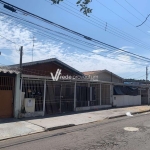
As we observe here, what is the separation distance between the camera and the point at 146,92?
1137 inches

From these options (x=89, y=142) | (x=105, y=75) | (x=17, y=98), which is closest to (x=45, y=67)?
(x=17, y=98)

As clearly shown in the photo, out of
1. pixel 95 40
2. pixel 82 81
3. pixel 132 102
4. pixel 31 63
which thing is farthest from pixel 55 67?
pixel 132 102

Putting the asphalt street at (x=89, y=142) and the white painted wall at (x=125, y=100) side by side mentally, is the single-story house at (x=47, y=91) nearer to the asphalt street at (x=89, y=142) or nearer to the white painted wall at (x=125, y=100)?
the white painted wall at (x=125, y=100)

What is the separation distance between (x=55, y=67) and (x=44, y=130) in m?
11.6

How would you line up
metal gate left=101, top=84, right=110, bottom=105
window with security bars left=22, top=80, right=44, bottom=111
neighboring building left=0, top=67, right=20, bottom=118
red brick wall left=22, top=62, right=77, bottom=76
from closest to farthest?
neighboring building left=0, top=67, right=20, bottom=118 < window with security bars left=22, top=80, right=44, bottom=111 < red brick wall left=22, top=62, right=77, bottom=76 < metal gate left=101, top=84, right=110, bottom=105

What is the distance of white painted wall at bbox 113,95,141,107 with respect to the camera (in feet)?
75.1

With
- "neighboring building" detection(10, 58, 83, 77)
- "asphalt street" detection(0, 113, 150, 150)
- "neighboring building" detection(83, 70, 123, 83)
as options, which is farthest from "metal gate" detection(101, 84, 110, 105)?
"asphalt street" detection(0, 113, 150, 150)

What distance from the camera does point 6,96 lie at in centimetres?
1309

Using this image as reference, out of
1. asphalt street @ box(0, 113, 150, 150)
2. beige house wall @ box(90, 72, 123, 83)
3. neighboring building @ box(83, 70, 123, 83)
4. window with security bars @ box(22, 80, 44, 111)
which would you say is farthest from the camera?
beige house wall @ box(90, 72, 123, 83)

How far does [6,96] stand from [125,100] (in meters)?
14.8

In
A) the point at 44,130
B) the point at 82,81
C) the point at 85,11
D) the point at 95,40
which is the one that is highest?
the point at 95,40

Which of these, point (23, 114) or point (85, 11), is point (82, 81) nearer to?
point (23, 114)

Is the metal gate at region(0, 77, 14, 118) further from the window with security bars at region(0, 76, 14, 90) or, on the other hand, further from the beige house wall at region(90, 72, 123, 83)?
the beige house wall at region(90, 72, 123, 83)

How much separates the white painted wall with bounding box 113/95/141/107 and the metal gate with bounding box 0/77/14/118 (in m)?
12.2
